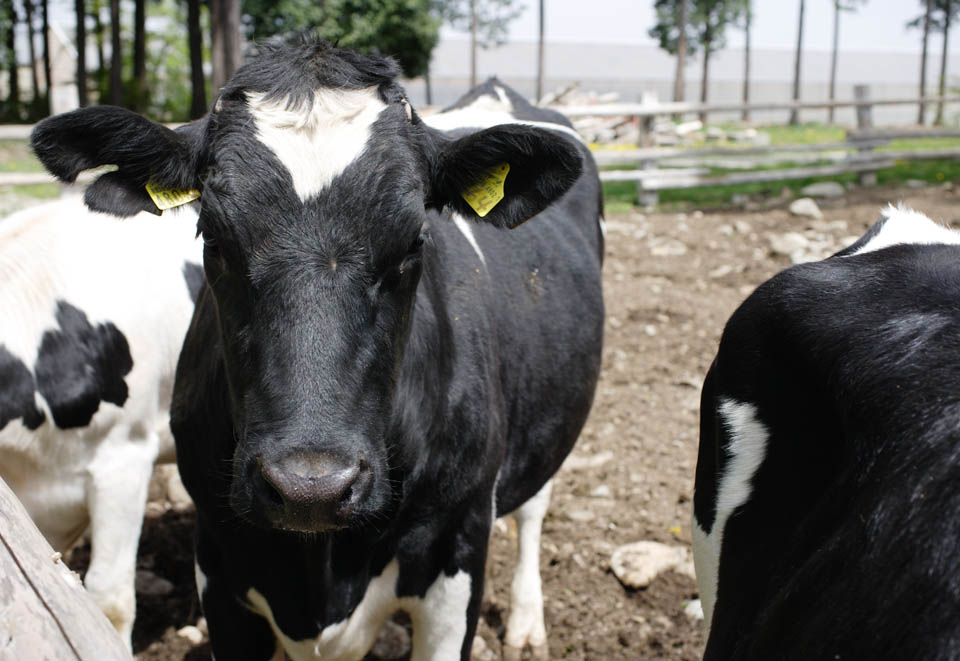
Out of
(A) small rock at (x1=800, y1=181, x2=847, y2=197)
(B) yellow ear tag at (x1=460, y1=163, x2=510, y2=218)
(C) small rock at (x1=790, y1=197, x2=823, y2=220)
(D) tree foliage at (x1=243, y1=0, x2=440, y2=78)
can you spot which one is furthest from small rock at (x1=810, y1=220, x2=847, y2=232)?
(D) tree foliage at (x1=243, y1=0, x2=440, y2=78)

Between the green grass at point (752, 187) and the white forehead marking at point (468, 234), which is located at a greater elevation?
the white forehead marking at point (468, 234)

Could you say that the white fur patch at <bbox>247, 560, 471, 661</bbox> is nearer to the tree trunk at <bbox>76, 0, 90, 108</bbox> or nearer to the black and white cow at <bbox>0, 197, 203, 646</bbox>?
the black and white cow at <bbox>0, 197, 203, 646</bbox>

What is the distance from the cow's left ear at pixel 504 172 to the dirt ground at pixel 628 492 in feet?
5.85

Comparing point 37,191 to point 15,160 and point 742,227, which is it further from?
point 742,227

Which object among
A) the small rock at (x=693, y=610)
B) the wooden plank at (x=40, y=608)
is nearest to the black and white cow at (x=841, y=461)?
the wooden plank at (x=40, y=608)

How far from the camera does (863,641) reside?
1.32m

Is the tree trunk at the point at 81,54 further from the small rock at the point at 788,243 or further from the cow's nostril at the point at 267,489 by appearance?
the cow's nostril at the point at 267,489

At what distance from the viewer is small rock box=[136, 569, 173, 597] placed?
3855mm

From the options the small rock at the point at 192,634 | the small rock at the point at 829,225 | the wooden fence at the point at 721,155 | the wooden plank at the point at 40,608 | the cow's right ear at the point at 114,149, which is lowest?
the small rock at the point at 192,634

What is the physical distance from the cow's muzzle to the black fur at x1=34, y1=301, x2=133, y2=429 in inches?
68.6

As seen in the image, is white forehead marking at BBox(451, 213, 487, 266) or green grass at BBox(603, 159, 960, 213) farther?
green grass at BBox(603, 159, 960, 213)

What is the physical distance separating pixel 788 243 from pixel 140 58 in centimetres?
2354

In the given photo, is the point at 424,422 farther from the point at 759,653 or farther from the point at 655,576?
the point at 655,576

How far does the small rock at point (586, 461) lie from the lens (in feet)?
16.1
